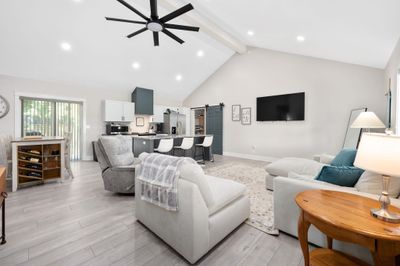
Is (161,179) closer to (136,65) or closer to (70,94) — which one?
(136,65)

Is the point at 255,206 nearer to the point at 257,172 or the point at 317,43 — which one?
the point at 257,172

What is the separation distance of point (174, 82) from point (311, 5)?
224 inches

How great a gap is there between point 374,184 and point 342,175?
25 centimetres

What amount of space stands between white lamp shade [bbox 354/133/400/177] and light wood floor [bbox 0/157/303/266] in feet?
3.49

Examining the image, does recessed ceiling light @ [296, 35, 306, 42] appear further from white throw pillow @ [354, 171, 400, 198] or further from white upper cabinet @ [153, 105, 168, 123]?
white upper cabinet @ [153, 105, 168, 123]

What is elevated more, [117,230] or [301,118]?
[301,118]

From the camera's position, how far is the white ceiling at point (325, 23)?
2.27 m

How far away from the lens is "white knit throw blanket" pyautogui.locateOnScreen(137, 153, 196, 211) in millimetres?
1625

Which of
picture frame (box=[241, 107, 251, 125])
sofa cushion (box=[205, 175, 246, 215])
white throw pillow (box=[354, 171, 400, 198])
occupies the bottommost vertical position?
sofa cushion (box=[205, 175, 246, 215])

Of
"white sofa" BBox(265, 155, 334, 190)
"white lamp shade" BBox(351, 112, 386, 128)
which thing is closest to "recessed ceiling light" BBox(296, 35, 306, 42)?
"white lamp shade" BBox(351, 112, 386, 128)

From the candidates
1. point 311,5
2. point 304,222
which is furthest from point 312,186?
point 311,5

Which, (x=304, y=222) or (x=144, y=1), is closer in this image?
(x=304, y=222)

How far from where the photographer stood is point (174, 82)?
298 inches

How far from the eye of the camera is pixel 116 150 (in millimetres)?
2984
